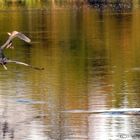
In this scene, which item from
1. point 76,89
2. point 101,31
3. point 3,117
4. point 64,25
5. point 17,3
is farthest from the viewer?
point 17,3

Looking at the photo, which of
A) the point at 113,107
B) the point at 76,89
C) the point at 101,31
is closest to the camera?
the point at 113,107

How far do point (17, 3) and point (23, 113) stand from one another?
84453 millimetres

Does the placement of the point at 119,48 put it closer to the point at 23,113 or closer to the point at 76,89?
the point at 76,89

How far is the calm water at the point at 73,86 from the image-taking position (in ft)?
67.2

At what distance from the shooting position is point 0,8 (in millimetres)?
95688

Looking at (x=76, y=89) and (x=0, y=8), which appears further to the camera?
(x=0, y=8)

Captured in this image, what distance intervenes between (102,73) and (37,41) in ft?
60.5

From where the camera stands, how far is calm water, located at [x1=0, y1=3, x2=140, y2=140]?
20.5 meters

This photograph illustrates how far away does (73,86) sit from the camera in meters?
Result: 29.1

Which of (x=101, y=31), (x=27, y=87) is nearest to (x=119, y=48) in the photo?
(x=101, y=31)

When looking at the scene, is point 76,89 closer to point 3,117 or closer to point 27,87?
point 27,87

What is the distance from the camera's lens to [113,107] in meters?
23.8

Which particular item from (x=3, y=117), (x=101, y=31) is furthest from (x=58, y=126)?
(x=101, y=31)

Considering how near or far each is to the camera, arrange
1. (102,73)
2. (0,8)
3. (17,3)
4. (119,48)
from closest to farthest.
Result: (102,73), (119,48), (0,8), (17,3)
